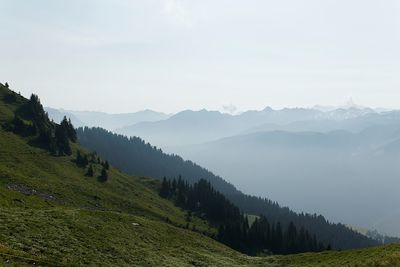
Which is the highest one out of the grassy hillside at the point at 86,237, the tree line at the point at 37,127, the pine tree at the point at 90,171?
the tree line at the point at 37,127

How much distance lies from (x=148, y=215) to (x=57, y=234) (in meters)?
74.9

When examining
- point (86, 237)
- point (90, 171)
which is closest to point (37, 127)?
point (90, 171)

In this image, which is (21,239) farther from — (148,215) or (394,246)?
(148,215)

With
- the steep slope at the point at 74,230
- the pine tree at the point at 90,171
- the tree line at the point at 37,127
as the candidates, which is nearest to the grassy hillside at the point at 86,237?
the steep slope at the point at 74,230

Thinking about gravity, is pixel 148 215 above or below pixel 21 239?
below

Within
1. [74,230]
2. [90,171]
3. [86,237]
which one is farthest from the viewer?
[90,171]

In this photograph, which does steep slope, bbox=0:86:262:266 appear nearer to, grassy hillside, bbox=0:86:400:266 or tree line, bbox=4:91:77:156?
grassy hillside, bbox=0:86:400:266

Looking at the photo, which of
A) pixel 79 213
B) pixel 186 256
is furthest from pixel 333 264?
pixel 79 213

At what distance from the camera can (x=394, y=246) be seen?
5522 centimetres

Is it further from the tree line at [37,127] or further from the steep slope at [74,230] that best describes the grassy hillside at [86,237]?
the tree line at [37,127]

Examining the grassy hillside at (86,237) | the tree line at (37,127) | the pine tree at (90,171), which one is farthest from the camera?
the tree line at (37,127)

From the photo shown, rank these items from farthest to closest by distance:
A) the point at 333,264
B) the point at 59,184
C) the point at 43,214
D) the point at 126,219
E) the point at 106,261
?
the point at 59,184, the point at 126,219, the point at 333,264, the point at 43,214, the point at 106,261

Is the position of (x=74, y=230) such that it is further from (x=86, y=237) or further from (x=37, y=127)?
(x=37, y=127)

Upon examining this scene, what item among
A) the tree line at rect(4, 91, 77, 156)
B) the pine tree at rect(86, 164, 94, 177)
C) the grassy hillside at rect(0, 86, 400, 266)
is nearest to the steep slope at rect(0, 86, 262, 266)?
the grassy hillside at rect(0, 86, 400, 266)
